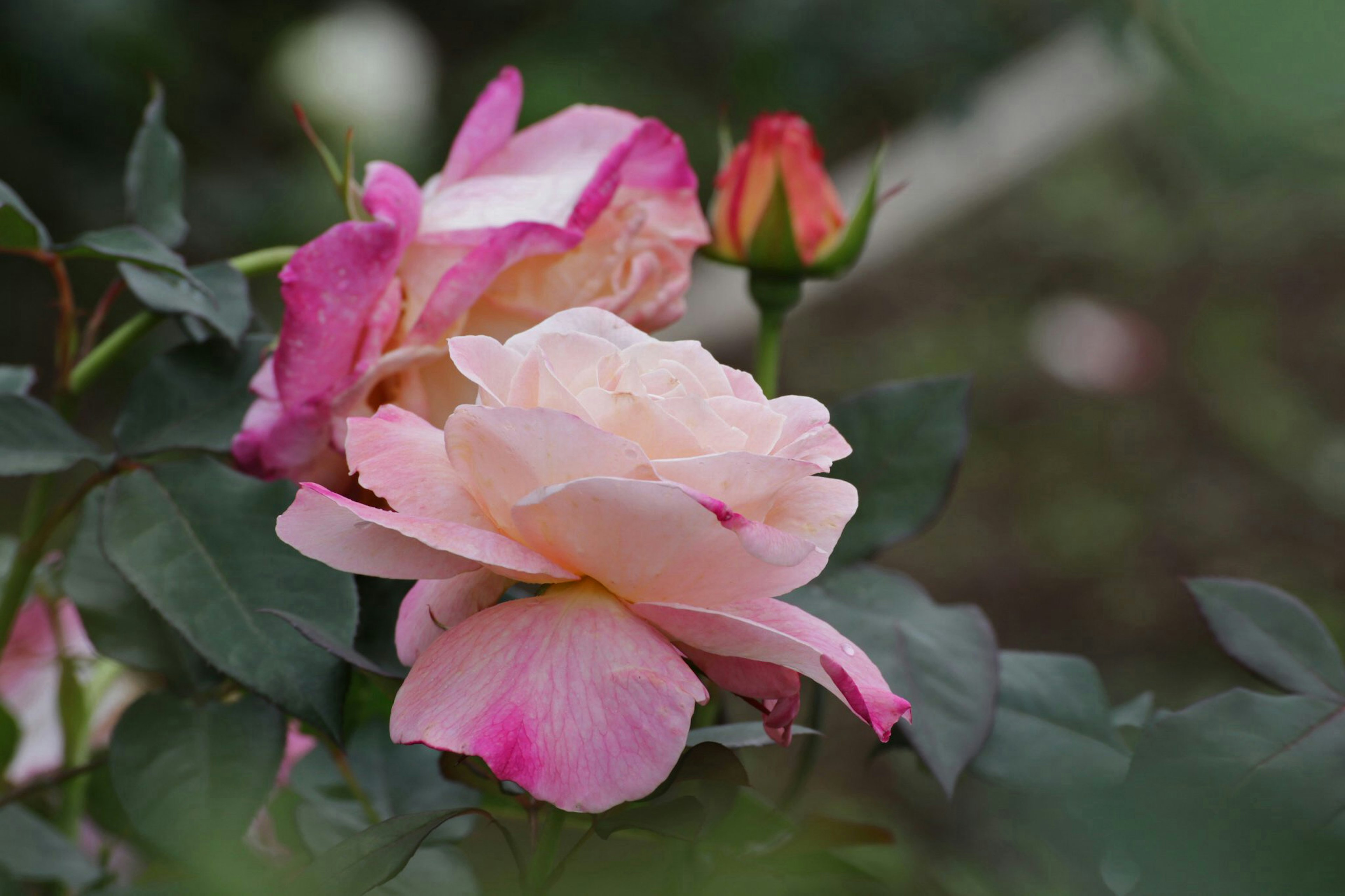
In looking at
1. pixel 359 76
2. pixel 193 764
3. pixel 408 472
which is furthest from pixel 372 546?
pixel 359 76

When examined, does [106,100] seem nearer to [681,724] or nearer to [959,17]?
[959,17]

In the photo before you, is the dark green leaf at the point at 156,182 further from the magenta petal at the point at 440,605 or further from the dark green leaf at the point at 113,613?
the magenta petal at the point at 440,605

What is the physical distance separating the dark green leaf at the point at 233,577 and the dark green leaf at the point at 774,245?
0.22 metres

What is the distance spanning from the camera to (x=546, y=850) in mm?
253

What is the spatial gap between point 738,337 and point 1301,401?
0.92 m

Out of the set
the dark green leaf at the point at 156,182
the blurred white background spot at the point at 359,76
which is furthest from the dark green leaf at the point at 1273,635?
the blurred white background spot at the point at 359,76

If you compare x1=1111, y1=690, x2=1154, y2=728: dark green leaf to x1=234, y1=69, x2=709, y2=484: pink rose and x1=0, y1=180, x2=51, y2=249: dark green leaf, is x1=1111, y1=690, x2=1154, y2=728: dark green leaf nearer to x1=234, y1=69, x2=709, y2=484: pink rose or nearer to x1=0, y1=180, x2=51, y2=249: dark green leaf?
x1=234, y1=69, x2=709, y2=484: pink rose

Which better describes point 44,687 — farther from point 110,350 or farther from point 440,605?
point 440,605

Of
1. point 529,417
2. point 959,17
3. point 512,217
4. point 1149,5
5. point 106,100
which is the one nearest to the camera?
point 529,417

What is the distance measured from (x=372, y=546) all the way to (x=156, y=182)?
9.0 inches

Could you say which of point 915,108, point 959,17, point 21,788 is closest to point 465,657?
point 21,788

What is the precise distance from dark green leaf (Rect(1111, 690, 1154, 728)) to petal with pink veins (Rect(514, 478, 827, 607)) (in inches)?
7.1

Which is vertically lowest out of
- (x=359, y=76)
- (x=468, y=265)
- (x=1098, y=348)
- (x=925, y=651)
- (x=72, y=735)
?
(x=1098, y=348)

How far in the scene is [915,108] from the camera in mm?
2225
